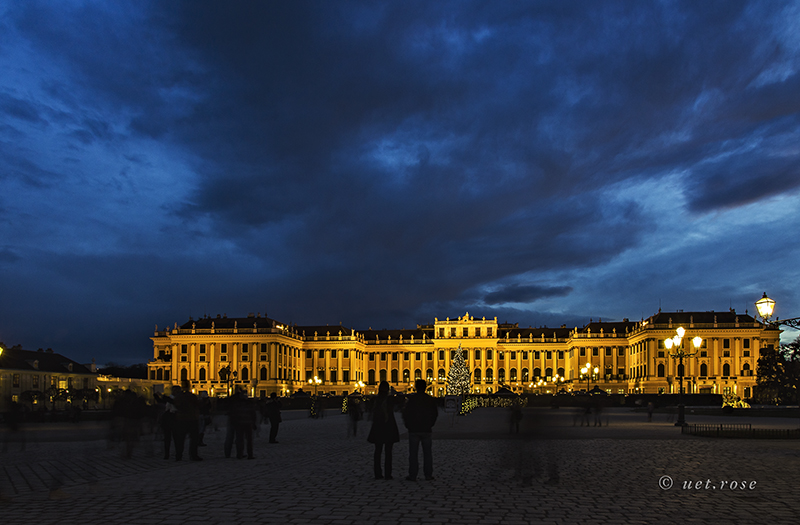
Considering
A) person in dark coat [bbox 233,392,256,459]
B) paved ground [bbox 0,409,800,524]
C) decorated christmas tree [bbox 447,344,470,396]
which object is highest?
person in dark coat [bbox 233,392,256,459]

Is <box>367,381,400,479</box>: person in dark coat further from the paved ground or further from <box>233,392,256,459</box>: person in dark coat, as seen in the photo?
<box>233,392,256,459</box>: person in dark coat

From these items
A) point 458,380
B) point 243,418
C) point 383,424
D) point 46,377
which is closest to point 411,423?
point 383,424

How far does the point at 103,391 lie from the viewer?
91.6 m

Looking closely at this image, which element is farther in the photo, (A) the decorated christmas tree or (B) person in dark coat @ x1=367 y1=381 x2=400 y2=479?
(A) the decorated christmas tree

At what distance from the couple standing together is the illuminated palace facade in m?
102

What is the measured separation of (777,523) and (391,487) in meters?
5.87

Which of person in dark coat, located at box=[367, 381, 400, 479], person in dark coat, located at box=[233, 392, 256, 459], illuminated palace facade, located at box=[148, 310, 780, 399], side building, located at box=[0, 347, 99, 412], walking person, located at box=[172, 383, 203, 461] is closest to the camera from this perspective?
person in dark coat, located at box=[367, 381, 400, 479]

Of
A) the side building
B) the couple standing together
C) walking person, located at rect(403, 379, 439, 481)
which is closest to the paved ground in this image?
the couple standing together

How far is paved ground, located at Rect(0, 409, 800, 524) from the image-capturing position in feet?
31.2

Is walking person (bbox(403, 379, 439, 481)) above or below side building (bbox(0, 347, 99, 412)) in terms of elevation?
above

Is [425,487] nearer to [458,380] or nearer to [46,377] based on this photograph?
[458,380]

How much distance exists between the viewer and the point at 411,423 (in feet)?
41.9

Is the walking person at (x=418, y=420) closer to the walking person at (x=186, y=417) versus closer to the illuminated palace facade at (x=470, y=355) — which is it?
the walking person at (x=186, y=417)

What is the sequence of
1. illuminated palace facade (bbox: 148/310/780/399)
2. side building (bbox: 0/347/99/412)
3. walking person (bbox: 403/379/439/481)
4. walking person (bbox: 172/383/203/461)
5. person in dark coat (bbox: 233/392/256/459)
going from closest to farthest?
walking person (bbox: 403/379/439/481)
walking person (bbox: 172/383/203/461)
person in dark coat (bbox: 233/392/256/459)
side building (bbox: 0/347/99/412)
illuminated palace facade (bbox: 148/310/780/399)
